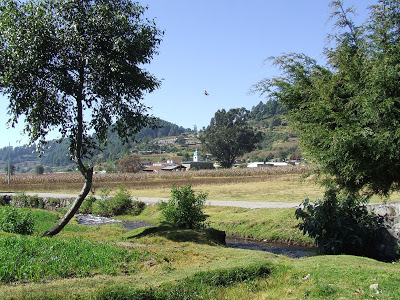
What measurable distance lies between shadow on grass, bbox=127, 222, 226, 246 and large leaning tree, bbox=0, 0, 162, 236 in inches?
97.1

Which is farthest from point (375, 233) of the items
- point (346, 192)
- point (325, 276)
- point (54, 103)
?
point (54, 103)

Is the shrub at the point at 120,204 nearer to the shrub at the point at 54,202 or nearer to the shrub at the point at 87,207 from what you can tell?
the shrub at the point at 87,207

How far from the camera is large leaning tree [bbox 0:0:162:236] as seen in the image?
11.8 metres

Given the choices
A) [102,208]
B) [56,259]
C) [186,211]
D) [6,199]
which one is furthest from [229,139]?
[56,259]

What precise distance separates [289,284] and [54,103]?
916 centimetres

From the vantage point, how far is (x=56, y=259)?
809cm

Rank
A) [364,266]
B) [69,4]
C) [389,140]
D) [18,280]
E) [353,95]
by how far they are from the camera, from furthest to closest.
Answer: [69,4]
[353,95]
[389,140]
[364,266]
[18,280]

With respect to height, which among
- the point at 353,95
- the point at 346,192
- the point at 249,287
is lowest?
the point at 249,287

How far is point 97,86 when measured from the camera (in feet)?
42.2

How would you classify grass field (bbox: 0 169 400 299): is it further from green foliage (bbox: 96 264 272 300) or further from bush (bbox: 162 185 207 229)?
bush (bbox: 162 185 207 229)

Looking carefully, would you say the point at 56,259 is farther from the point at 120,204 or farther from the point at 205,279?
the point at 120,204

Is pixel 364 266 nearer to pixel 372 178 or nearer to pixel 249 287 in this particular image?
pixel 249 287

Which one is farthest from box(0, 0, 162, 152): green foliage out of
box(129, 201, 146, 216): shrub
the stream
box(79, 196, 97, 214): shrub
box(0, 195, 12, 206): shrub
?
box(0, 195, 12, 206): shrub

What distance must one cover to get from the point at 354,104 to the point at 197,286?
656cm
